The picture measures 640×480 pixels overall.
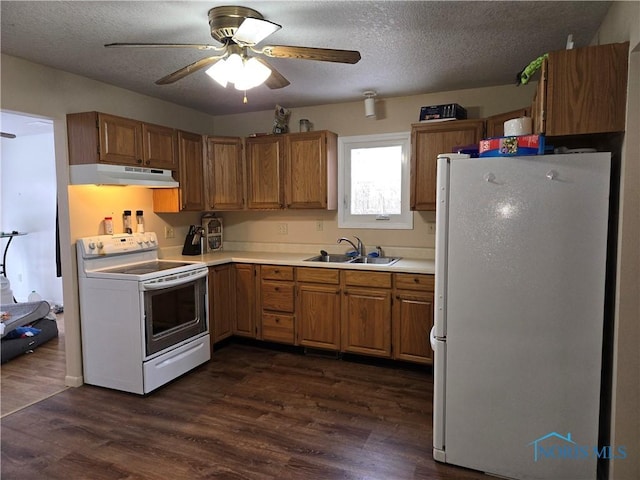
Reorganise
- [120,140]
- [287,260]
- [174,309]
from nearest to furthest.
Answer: [120,140], [174,309], [287,260]

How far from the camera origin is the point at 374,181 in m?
3.95

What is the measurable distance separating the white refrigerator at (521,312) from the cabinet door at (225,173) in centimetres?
251

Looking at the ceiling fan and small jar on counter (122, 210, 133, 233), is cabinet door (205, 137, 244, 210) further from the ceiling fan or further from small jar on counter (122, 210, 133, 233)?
the ceiling fan

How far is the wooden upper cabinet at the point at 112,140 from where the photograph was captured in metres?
2.96

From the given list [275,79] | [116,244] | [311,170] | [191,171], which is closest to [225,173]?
[191,171]

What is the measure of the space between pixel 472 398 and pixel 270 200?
2.61 meters

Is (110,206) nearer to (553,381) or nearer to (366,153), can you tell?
(366,153)

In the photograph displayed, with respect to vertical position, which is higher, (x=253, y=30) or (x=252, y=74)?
(x=253, y=30)

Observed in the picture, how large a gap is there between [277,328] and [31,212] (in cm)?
420

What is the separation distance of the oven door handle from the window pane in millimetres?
1582

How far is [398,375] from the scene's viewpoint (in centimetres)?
331

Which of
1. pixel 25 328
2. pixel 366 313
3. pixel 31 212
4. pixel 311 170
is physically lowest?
pixel 25 328

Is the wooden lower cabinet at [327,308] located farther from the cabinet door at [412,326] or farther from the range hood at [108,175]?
the range hood at [108,175]

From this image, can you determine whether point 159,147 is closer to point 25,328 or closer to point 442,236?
point 25,328
